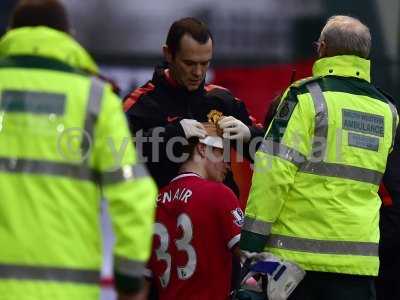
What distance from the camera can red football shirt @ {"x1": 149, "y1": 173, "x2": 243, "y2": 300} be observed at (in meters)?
6.49

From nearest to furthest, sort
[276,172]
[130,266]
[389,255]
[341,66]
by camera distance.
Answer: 1. [130,266]
2. [276,172]
3. [341,66]
4. [389,255]

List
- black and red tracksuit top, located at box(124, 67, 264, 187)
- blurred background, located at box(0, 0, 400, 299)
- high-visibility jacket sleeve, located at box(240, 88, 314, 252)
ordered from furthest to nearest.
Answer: blurred background, located at box(0, 0, 400, 299) < black and red tracksuit top, located at box(124, 67, 264, 187) < high-visibility jacket sleeve, located at box(240, 88, 314, 252)

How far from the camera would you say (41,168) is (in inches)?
199

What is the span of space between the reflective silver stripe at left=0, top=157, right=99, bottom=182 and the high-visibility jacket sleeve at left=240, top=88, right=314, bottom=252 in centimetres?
135

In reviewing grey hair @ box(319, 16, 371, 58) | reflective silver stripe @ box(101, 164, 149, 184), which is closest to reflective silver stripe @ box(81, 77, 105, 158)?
reflective silver stripe @ box(101, 164, 149, 184)

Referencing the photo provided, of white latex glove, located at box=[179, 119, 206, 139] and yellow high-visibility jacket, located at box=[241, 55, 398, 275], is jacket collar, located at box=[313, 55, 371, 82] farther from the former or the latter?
white latex glove, located at box=[179, 119, 206, 139]

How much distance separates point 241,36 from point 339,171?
12.4 m

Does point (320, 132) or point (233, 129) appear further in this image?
point (233, 129)

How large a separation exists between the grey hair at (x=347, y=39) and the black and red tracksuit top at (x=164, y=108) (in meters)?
0.55

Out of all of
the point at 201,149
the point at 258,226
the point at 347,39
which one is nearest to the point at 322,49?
the point at 347,39

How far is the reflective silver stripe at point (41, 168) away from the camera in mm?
5055

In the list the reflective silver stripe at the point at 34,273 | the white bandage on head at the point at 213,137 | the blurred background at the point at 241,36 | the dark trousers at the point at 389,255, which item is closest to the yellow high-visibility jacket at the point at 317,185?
the white bandage on head at the point at 213,137

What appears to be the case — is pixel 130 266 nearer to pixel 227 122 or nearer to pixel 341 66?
pixel 227 122

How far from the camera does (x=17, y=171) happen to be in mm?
5062
